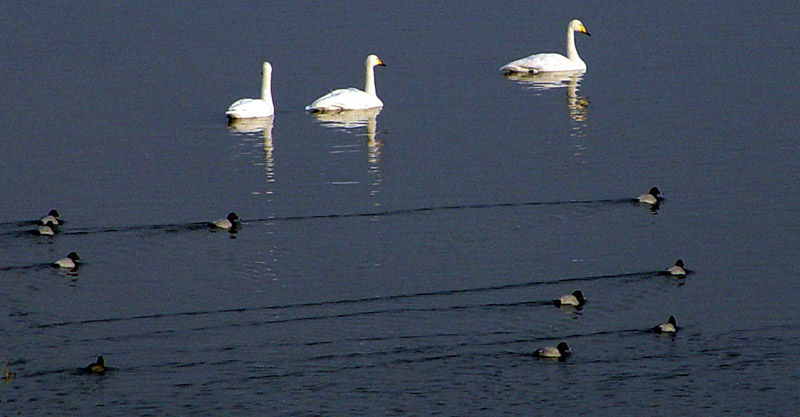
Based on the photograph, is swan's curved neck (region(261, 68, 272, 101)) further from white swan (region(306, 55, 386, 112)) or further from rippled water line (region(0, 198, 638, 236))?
rippled water line (region(0, 198, 638, 236))

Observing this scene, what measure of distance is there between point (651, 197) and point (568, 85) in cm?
1305

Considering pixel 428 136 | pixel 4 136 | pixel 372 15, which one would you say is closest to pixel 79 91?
pixel 4 136

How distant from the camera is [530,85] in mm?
38719

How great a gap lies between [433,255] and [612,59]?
1959cm

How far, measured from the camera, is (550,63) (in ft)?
132

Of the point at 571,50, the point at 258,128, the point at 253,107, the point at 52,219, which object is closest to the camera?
the point at 52,219

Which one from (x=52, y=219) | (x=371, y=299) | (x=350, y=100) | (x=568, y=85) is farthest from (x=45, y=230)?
(x=568, y=85)

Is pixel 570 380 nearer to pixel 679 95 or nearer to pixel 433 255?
pixel 433 255

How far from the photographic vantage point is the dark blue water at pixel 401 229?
18281 mm

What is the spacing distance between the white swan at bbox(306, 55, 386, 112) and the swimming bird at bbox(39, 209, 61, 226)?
404 inches

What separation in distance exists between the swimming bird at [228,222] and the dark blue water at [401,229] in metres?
0.27

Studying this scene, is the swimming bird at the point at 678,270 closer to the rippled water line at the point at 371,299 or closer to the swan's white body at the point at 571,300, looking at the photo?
the rippled water line at the point at 371,299

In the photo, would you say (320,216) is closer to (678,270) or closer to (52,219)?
(52,219)

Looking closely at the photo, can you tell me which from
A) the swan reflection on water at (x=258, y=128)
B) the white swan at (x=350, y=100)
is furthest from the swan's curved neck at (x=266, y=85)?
the white swan at (x=350, y=100)
